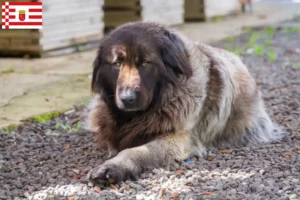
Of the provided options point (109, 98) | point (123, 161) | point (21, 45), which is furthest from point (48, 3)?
point (123, 161)

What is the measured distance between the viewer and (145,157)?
171 inches

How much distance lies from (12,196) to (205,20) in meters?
13.0

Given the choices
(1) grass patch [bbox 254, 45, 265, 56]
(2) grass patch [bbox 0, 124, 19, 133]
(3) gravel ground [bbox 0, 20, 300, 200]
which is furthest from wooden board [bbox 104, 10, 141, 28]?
(2) grass patch [bbox 0, 124, 19, 133]

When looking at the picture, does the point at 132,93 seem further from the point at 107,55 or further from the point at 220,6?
the point at 220,6

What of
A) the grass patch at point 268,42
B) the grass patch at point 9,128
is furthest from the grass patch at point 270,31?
the grass patch at point 9,128

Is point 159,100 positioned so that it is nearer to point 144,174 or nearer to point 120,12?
point 144,174

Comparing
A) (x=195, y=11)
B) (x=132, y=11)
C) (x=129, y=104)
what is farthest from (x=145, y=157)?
(x=195, y=11)

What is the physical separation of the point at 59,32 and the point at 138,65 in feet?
18.5

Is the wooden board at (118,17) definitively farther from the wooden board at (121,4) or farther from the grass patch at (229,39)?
Result: the grass patch at (229,39)

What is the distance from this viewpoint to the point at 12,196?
3.84 metres

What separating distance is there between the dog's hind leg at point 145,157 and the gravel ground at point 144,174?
7 centimetres

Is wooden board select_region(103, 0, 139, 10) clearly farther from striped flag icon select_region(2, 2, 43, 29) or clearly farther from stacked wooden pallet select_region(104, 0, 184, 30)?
striped flag icon select_region(2, 2, 43, 29)

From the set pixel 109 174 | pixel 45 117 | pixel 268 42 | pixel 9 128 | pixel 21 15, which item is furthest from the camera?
pixel 268 42

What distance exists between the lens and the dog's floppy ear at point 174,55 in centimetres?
459
